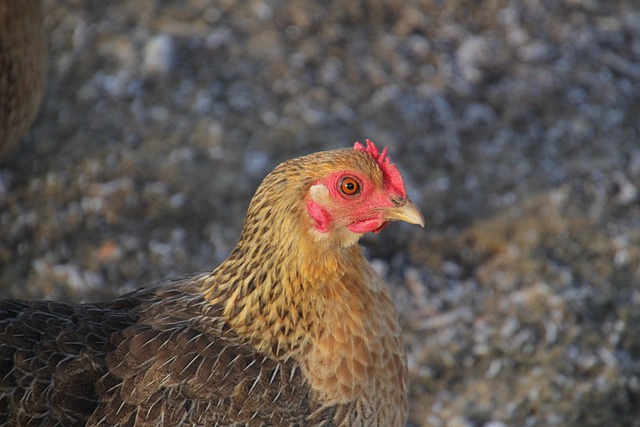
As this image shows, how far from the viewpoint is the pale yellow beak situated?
2.83 meters

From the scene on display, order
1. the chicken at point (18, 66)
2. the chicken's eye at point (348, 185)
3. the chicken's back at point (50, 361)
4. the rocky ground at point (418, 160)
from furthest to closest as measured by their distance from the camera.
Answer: the rocky ground at point (418, 160)
the chicken at point (18, 66)
the chicken's eye at point (348, 185)
the chicken's back at point (50, 361)

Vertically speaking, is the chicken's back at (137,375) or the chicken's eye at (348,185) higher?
the chicken's eye at (348,185)

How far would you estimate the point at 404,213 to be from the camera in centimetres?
284

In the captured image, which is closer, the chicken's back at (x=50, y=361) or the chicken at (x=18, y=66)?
the chicken's back at (x=50, y=361)

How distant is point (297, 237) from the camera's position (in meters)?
2.91

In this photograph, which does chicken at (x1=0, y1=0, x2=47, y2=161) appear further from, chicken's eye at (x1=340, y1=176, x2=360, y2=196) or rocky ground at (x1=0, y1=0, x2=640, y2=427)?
chicken's eye at (x1=340, y1=176, x2=360, y2=196)

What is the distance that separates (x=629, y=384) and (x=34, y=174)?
142 inches

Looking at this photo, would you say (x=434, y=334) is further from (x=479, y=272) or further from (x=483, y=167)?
(x=483, y=167)

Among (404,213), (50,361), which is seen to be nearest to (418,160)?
(404,213)

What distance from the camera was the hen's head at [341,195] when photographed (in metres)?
2.84

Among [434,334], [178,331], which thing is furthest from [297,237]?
[434,334]

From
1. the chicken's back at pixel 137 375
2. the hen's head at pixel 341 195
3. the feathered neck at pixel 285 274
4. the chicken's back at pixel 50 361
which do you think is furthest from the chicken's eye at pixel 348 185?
the chicken's back at pixel 50 361

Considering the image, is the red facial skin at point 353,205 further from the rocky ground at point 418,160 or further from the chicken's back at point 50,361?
the rocky ground at point 418,160

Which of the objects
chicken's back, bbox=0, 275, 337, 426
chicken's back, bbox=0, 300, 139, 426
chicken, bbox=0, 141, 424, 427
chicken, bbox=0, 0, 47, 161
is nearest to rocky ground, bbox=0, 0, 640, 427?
chicken, bbox=0, 0, 47, 161
